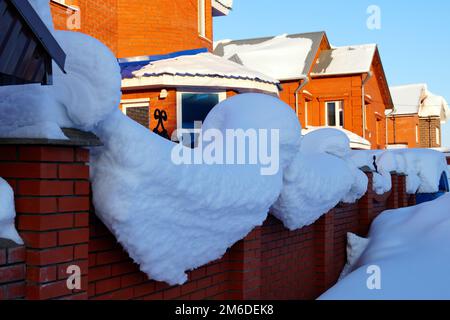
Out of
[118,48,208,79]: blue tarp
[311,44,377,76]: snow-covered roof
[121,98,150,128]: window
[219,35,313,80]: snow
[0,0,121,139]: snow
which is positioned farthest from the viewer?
[311,44,377,76]: snow-covered roof

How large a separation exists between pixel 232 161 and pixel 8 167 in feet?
5.55

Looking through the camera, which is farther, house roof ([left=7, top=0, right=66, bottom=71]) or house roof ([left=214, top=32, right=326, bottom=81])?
house roof ([left=214, top=32, right=326, bottom=81])

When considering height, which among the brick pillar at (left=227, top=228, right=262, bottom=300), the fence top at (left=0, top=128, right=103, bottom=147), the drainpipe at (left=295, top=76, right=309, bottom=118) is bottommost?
the brick pillar at (left=227, top=228, right=262, bottom=300)

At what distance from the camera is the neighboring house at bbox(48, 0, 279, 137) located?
439 inches

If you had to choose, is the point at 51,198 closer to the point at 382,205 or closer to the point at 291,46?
the point at 382,205

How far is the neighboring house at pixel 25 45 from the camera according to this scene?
2049mm

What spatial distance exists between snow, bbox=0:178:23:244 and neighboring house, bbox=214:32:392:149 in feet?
60.5

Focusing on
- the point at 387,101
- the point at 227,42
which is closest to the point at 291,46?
the point at 227,42

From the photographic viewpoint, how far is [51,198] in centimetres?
246

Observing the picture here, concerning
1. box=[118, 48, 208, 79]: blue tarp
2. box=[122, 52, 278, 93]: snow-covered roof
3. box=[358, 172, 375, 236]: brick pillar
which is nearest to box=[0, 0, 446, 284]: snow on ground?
box=[358, 172, 375, 236]: brick pillar

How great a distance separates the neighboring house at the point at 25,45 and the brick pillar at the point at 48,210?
0.37 meters

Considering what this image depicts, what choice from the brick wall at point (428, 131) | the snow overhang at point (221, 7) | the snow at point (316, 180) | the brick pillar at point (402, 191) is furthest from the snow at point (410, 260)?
the brick wall at point (428, 131)

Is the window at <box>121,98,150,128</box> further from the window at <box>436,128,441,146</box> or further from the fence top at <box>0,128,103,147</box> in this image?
the window at <box>436,128,441,146</box>
